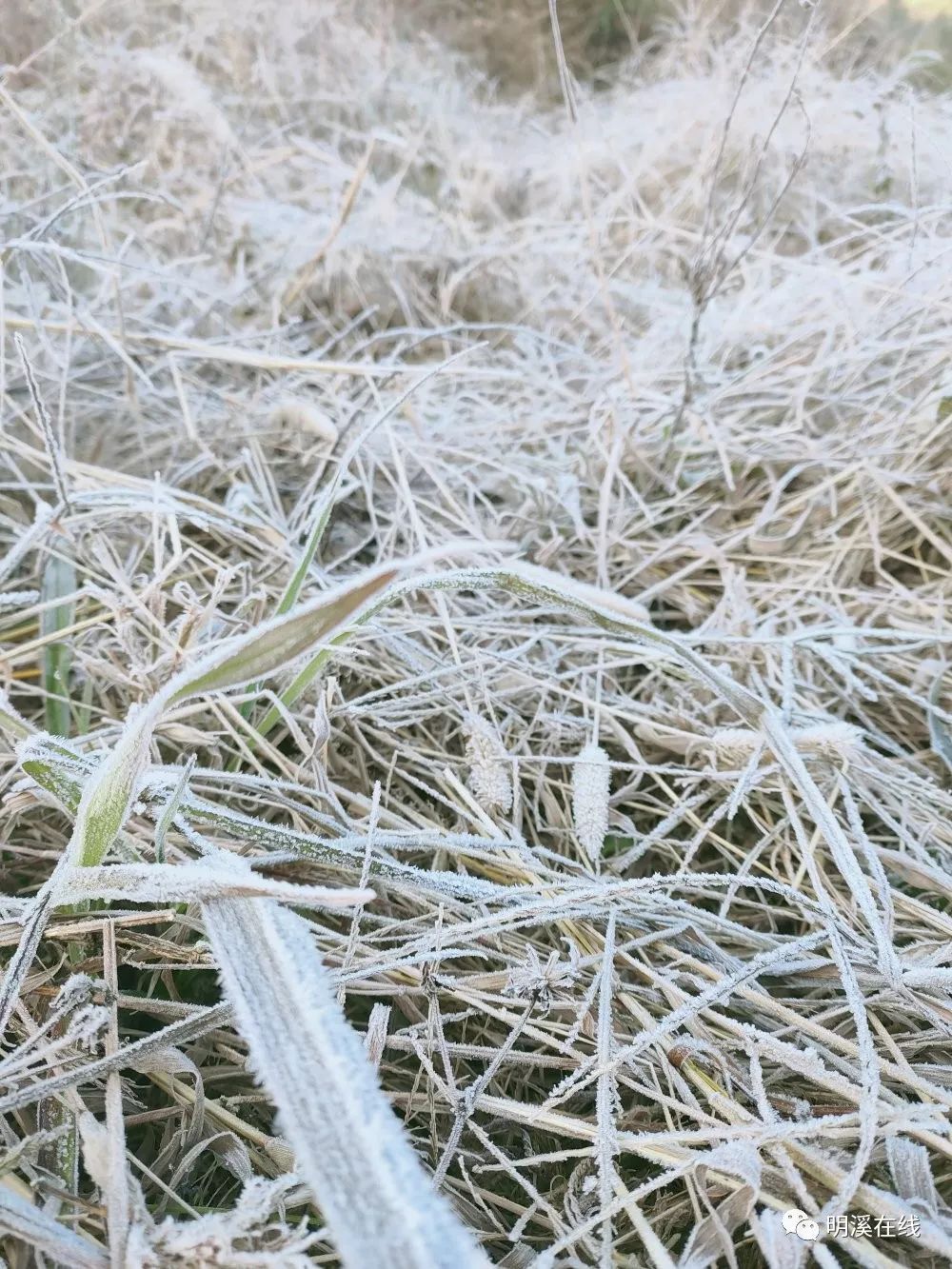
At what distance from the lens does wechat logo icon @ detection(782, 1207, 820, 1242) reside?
40 cm

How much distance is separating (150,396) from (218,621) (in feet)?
1.42

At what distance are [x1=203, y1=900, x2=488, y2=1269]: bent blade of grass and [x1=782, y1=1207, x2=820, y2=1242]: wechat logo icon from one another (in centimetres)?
20

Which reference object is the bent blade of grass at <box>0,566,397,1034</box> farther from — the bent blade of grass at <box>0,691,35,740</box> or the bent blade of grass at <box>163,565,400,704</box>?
the bent blade of grass at <box>0,691,35,740</box>

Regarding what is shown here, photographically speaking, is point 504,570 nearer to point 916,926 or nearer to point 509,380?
point 916,926

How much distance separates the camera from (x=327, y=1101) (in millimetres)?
305

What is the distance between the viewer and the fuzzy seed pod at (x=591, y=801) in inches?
23.2

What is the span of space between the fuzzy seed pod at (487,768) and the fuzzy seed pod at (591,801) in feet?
0.17

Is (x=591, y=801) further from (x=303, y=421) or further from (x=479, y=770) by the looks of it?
(x=303, y=421)

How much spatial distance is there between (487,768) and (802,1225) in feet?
1.06

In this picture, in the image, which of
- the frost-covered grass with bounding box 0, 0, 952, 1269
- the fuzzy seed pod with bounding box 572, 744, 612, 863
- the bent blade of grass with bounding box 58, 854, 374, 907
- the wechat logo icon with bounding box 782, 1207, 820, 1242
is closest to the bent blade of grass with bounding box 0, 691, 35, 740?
the frost-covered grass with bounding box 0, 0, 952, 1269

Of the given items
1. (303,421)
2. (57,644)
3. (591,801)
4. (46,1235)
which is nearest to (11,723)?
(57,644)

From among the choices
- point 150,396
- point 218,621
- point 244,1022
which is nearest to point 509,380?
point 150,396

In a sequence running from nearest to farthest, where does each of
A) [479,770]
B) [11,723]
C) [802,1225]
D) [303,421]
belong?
1. [802,1225]
2. [11,723]
3. [479,770]
4. [303,421]

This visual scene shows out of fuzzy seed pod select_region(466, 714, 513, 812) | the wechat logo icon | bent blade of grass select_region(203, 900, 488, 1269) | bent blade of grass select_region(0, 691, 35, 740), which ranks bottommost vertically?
bent blade of grass select_region(0, 691, 35, 740)
